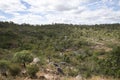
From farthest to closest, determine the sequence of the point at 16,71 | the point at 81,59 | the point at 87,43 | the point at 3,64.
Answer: the point at 87,43
the point at 81,59
the point at 3,64
the point at 16,71

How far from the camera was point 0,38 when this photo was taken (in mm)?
72250

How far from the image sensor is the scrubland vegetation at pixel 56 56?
11.1 meters

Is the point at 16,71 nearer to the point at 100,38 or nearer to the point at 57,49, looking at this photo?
the point at 57,49

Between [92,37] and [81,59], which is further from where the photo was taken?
[92,37]

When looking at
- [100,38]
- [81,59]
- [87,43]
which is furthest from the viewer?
[100,38]

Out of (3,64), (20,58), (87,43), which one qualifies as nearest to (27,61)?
(20,58)

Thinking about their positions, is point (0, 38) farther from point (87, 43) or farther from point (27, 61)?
point (27, 61)

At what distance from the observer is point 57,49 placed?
245 feet

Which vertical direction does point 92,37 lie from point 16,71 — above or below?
below

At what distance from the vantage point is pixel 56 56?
60.6 m

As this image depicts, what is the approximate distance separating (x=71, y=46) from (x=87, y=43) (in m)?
9.80

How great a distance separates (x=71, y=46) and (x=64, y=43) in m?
3.34

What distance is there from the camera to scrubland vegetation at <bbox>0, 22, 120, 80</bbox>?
36.3ft

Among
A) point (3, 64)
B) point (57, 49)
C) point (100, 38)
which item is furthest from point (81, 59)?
point (100, 38)
